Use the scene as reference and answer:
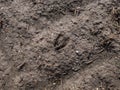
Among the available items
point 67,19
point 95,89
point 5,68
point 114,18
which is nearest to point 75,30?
point 67,19

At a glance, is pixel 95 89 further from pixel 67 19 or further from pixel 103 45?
pixel 67 19

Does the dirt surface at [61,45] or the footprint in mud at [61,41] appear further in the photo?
the footprint in mud at [61,41]

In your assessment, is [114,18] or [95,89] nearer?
[95,89]

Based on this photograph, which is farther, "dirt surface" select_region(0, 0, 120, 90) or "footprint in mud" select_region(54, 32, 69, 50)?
"footprint in mud" select_region(54, 32, 69, 50)

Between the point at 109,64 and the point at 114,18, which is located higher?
the point at 114,18
